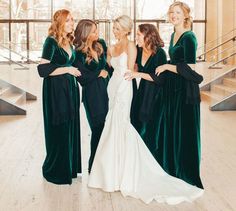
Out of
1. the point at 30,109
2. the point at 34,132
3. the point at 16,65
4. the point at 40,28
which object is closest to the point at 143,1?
the point at 40,28

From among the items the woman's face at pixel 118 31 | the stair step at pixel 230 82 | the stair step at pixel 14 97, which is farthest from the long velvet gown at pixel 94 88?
the stair step at pixel 230 82

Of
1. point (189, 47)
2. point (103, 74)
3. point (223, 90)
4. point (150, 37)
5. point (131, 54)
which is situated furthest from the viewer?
point (223, 90)

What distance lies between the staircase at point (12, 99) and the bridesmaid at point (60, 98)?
18.2 ft

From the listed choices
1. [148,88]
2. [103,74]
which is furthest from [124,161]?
[103,74]

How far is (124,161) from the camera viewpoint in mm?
4570

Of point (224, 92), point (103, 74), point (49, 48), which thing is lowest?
point (224, 92)

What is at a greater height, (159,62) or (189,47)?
(189,47)

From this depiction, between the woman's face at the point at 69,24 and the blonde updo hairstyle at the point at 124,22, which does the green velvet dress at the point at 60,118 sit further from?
the blonde updo hairstyle at the point at 124,22

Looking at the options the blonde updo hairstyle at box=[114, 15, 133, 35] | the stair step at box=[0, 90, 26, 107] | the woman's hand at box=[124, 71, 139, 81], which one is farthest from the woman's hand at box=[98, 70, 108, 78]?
the stair step at box=[0, 90, 26, 107]

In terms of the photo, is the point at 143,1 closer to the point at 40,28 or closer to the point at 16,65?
the point at 40,28

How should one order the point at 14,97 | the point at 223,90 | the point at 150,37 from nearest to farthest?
the point at 150,37 → the point at 223,90 → the point at 14,97

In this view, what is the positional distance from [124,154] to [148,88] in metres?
A: 0.64

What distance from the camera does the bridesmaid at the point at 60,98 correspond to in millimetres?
4766

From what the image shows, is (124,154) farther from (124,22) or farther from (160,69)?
(124,22)
